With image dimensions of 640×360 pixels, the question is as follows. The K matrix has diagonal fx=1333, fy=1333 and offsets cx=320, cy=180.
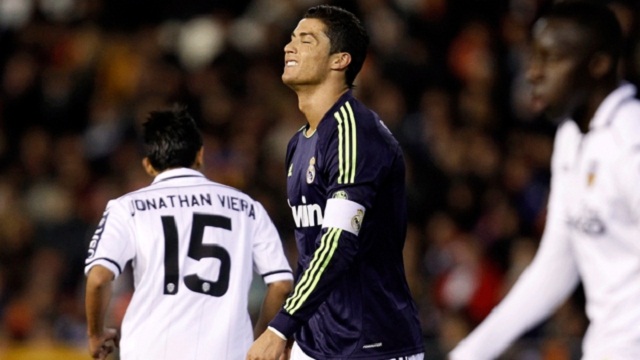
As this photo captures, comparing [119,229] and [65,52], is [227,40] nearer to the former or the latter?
[65,52]

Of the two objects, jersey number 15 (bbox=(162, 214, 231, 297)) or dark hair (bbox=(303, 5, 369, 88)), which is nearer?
dark hair (bbox=(303, 5, 369, 88))

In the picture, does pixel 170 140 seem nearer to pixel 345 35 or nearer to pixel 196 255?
pixel 196 255

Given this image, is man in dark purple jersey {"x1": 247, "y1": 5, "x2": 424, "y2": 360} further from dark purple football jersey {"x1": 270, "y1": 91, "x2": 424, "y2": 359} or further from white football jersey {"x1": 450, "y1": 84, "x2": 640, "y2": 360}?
white football jersey {"x1": 450, "y1": 84, "x2": 640, "y2": 360}

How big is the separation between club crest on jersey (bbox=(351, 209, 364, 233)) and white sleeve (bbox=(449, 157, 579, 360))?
2.74 ft

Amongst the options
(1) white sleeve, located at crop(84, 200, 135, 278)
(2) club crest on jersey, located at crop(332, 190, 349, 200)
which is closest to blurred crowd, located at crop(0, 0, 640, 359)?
(1) white sleeve, located at crop(84, 200, 135, 278)

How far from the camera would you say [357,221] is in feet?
17.8

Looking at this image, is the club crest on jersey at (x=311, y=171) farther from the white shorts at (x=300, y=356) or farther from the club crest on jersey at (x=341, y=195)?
the white shorts at (x=300, y=356)

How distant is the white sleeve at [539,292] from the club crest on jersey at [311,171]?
49.4 inches

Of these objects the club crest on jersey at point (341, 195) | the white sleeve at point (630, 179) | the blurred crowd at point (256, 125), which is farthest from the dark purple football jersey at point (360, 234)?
the blurred crowd at point (256, 125)

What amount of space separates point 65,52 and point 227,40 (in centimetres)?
219

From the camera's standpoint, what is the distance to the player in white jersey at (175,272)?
6570 mm

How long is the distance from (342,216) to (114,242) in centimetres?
158

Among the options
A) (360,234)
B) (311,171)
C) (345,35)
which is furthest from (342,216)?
(345,35)

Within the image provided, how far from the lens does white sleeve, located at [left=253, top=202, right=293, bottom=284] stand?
6801 mm
